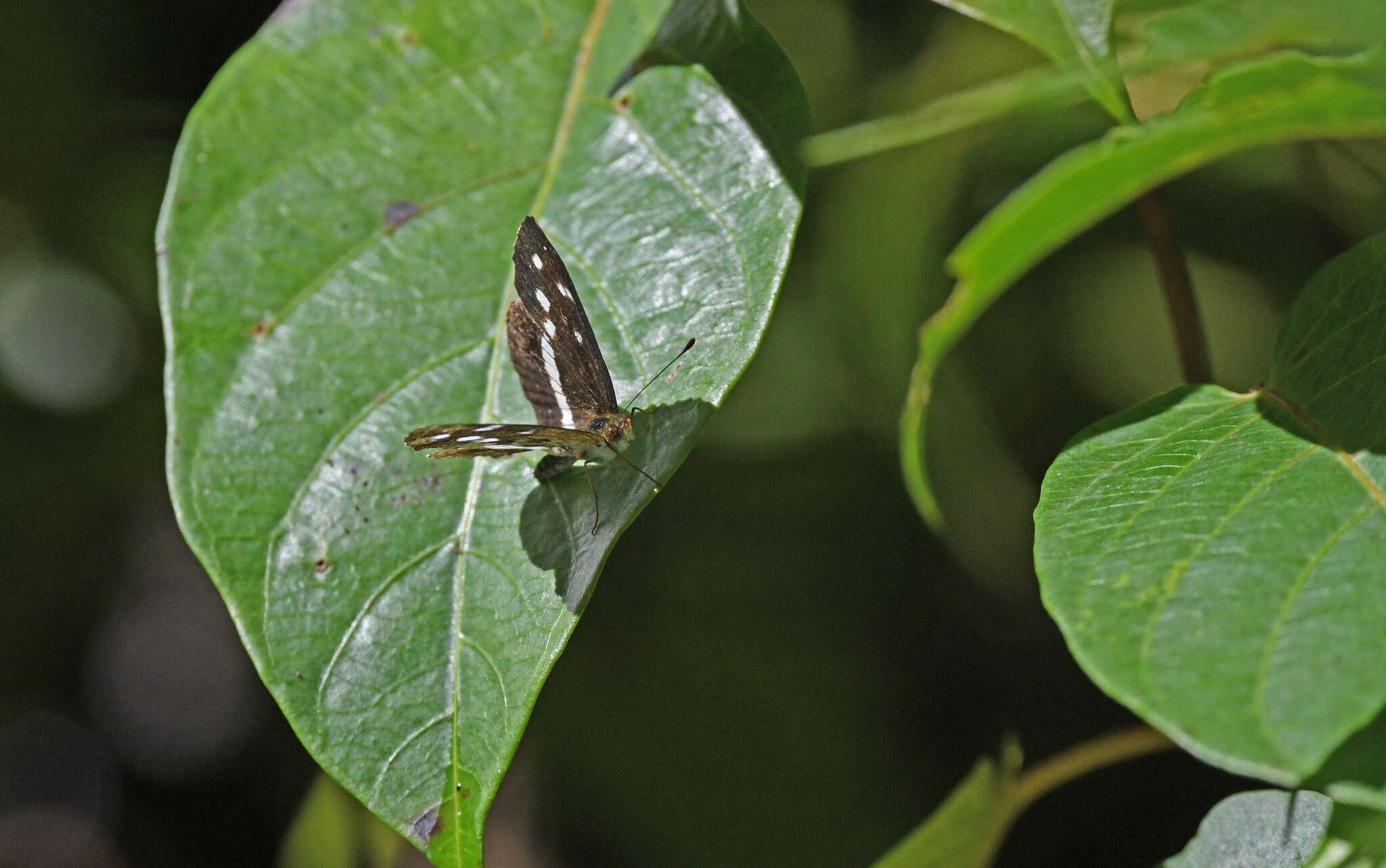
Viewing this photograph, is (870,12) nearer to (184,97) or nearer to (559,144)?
(559,144)

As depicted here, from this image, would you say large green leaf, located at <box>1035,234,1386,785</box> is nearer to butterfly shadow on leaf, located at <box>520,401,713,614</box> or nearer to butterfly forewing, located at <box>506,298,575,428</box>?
butterfly shadow on leaf, located at <box>520,401,713,614</box>

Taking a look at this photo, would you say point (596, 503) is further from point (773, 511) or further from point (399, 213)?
point (773, 511)

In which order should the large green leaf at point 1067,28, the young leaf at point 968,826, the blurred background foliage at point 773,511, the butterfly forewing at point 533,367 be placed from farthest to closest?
the blurred background foliage at point 773,511, the young leaf at point 968,826, the butterfly forewing at point 533,367, the large green leaf at point 1067,28

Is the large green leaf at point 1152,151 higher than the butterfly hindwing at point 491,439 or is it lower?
higher

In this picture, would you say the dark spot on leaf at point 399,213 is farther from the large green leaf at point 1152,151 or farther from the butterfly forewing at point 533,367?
the large green leaf at point 1152,151

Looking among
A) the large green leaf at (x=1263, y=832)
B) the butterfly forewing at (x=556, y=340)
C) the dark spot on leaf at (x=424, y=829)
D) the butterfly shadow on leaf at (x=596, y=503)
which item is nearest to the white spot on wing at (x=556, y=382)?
the butterfly forewing at (x=556, y=340)

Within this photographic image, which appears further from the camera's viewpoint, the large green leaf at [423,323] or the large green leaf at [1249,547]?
the large green leaf at [423,323]

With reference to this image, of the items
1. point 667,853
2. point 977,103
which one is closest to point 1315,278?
point 977,103
